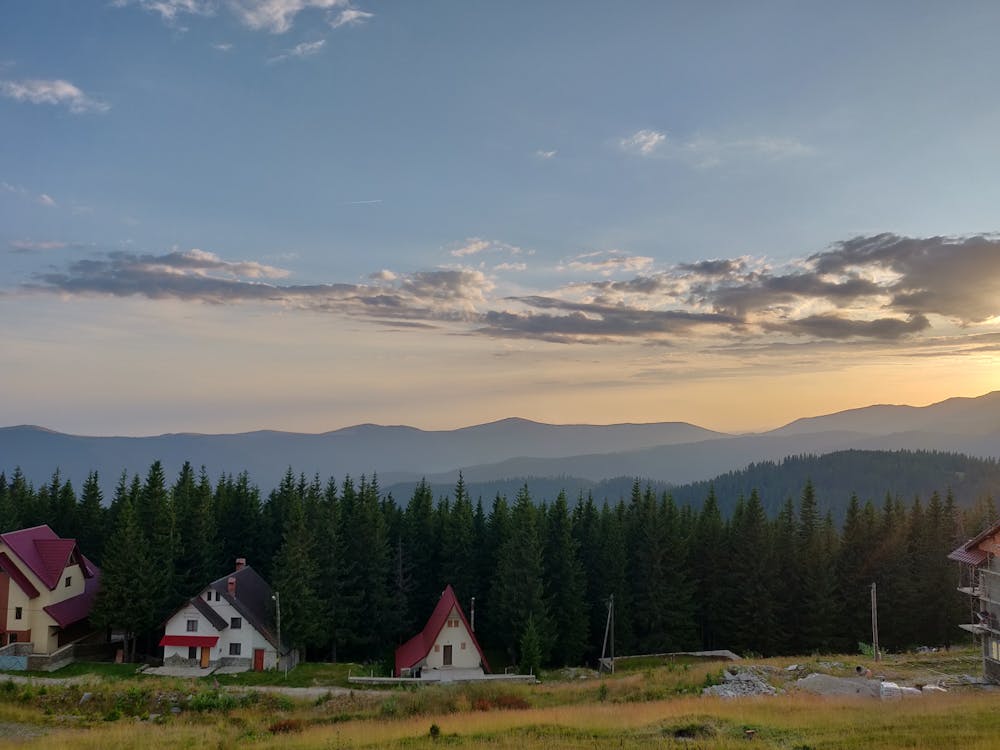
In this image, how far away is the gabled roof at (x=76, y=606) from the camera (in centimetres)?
5547

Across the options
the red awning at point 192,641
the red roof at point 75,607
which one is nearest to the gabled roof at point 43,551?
the red roof at point 75,607

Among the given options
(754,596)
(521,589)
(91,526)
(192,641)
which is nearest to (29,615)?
(192,641)

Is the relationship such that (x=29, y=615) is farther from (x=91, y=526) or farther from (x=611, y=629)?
(x=611, y=629)

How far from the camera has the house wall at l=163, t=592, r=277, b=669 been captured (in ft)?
181

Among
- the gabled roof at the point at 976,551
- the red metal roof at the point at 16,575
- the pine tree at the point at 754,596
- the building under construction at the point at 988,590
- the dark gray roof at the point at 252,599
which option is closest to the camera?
the building under construction at the point at 988,590

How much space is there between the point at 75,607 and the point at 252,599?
14876 mm

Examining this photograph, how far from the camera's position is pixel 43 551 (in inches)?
2308

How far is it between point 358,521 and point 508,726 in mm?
42733

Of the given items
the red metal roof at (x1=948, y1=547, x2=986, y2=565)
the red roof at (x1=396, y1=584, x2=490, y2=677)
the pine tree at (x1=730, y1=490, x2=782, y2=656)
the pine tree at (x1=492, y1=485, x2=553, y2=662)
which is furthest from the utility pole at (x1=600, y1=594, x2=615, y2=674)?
the red metal roof at (x1=948, y1=547, x2=986, y2=565)

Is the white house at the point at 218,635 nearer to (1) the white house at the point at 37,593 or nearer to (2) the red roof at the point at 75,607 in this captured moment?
(2) the red roof at the point at 75,607

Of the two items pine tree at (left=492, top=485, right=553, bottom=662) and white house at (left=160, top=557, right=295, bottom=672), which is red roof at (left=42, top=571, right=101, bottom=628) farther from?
pine tree at (left=492, top=485, right=553, bottom=662)

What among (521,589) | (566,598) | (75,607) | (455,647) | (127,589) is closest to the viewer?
(455,647)

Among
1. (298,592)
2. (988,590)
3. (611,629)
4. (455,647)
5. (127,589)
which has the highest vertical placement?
(988,590)

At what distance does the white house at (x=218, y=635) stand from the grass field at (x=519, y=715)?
23.3ft
